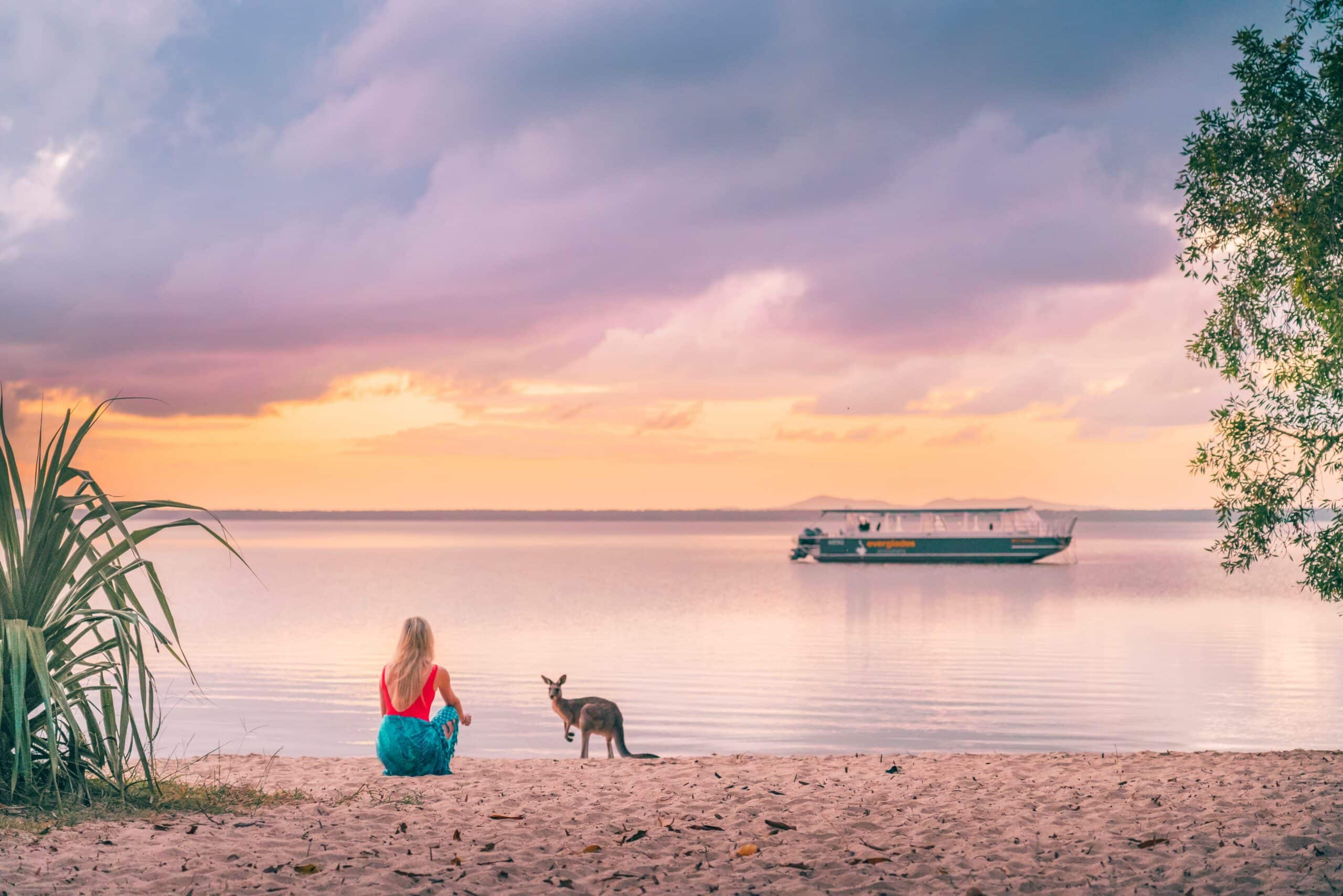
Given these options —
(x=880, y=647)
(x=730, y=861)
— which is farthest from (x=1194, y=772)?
(x=880, y=647)

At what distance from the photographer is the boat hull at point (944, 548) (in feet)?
257

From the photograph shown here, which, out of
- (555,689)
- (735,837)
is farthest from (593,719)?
(735,837)

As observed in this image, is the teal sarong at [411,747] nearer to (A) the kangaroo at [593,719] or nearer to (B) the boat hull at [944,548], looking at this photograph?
(A) the kangaroo at [593,719]

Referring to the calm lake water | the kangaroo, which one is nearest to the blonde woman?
the kangaroo

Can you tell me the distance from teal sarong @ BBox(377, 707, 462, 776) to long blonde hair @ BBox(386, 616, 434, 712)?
0.32 meters

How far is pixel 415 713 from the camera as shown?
394 inches

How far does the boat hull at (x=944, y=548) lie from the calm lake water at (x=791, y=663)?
384 inches

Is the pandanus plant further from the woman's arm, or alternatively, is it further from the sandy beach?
the woman's arm

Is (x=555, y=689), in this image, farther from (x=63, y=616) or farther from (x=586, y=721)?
(x=63, y=616)

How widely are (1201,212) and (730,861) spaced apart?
9213mm

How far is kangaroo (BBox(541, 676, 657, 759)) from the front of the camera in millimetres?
12672

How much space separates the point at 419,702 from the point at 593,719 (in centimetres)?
326

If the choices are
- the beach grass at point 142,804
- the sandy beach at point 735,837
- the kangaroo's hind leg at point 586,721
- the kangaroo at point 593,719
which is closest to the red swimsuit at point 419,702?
the sandy beach at point 735,837

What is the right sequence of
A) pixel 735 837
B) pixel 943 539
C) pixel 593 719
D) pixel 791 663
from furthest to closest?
pixel 943 539 → pixel 791 663 → pixel 593 719 → pixel 735 837
